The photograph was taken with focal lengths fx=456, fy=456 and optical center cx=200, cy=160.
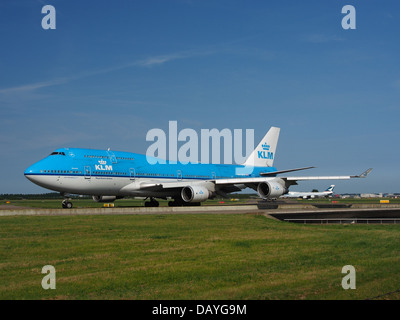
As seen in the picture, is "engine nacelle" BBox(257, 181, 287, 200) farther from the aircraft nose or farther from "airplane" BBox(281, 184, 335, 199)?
"airplane" BBox(281, 184, 335, 199)

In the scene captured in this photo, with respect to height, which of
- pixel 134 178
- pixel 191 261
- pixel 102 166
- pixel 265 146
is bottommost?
pixel 191 261

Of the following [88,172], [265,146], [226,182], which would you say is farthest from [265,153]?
[88,172]

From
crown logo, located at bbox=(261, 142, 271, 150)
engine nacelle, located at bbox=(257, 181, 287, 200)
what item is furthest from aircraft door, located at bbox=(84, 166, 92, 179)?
crown logo, located at bbox=(261, 142, 271, 150)

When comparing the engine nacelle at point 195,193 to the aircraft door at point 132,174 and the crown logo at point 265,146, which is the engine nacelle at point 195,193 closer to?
the aircraft door at point 132,174

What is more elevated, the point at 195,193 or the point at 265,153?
the point at 265,153

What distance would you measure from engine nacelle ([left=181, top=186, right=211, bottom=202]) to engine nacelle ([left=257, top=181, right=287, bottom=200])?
17.5 ft

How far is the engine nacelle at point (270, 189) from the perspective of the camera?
43.9 m

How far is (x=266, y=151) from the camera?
59844 mm

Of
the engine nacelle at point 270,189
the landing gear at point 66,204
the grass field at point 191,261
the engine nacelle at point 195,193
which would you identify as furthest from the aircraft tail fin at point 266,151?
the grass field at point 191,261

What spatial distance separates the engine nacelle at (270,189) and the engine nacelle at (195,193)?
5.35 m

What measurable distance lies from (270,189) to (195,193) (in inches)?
287

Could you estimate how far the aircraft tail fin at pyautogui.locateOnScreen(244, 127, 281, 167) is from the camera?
193 ft

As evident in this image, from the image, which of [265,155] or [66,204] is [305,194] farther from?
[66,204]
